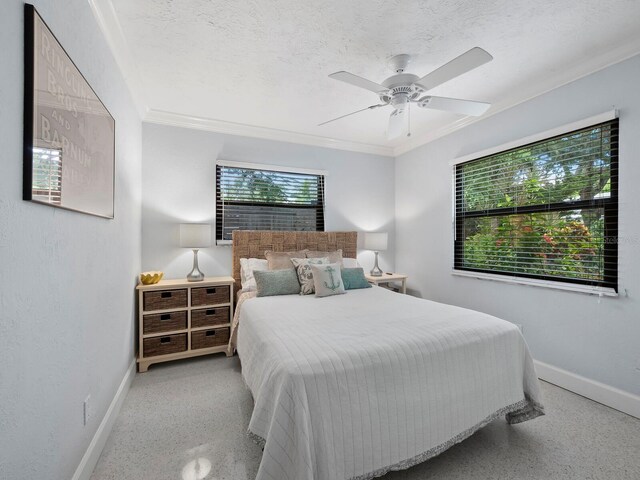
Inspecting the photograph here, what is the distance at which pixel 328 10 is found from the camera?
1.76m

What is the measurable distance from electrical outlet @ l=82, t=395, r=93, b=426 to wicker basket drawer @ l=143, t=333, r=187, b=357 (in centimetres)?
129

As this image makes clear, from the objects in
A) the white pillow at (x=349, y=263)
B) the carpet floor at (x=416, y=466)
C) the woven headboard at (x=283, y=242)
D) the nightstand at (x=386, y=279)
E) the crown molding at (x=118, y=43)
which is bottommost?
the carpet floor at (x=416, y=466)

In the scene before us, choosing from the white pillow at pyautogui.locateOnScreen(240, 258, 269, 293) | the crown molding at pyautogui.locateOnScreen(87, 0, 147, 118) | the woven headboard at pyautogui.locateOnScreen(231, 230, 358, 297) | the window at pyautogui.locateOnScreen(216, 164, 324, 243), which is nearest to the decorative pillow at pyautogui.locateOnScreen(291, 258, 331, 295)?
the white pillow at pyautogui.locateOnScreen(240, 258, 269, 293)

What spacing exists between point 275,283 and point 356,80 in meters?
1.87

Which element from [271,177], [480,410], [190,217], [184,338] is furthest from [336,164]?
[480,410]

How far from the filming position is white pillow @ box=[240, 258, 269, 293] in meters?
3.06

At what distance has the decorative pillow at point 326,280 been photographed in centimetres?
278

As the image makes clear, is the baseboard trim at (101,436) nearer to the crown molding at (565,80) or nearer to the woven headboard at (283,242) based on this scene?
the woven headboard at (283,242)

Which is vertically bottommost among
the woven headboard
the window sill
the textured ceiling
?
the window sill

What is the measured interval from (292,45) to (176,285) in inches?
92.4

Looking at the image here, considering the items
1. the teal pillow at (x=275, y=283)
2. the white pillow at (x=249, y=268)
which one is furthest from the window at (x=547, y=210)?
the white pillow at (x=249, y=268)

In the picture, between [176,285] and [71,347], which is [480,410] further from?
[176,285]

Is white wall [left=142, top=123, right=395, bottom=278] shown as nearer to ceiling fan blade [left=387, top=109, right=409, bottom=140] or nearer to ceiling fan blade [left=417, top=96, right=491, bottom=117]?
ceiling fan blade [left=387, top=109, right=409, bottom=140]

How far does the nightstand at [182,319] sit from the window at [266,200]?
0.75 m
